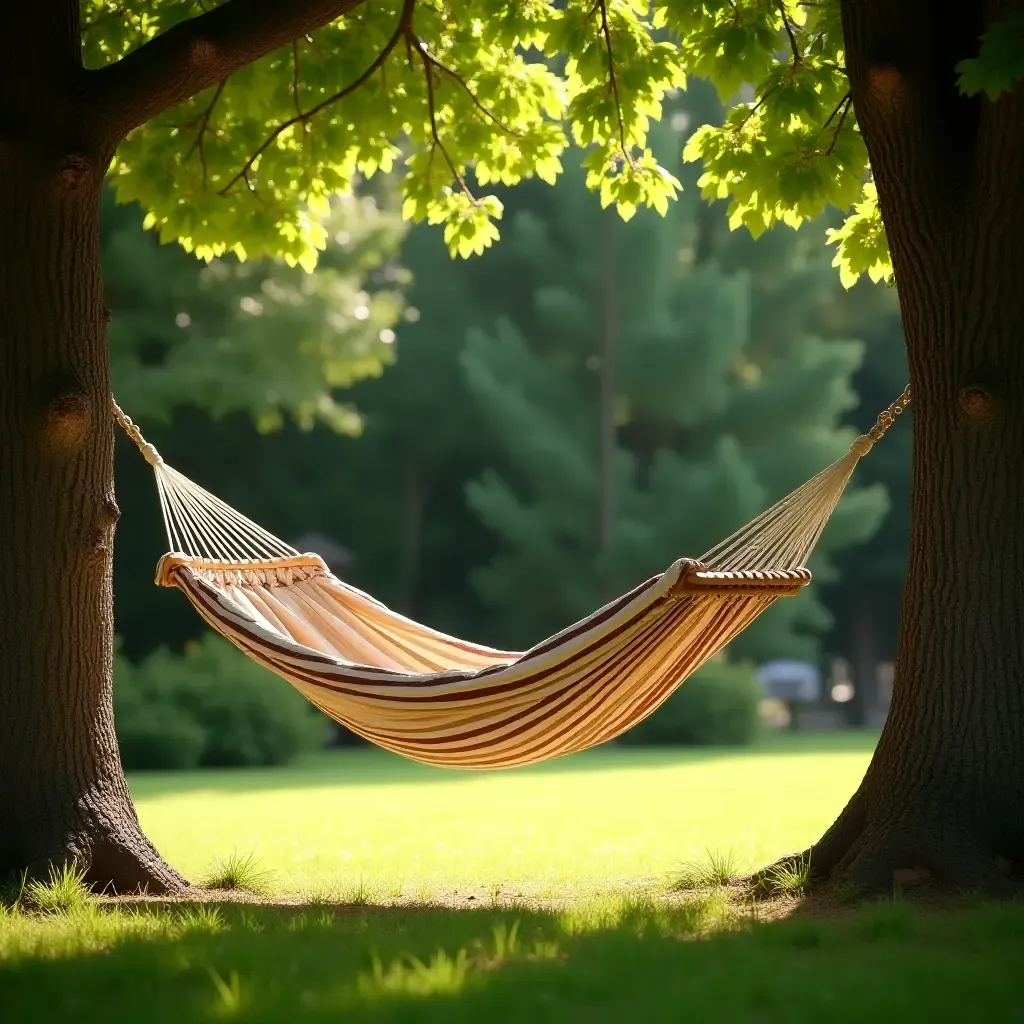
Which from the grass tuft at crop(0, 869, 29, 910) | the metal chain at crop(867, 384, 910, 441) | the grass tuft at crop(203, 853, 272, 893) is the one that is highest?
the metal chain at crop(867, 384, 910, 441)

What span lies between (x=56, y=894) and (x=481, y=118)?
2874 mm

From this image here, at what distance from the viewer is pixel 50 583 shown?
347 centimetres

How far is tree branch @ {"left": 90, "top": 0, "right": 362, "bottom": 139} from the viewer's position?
3.53 meters

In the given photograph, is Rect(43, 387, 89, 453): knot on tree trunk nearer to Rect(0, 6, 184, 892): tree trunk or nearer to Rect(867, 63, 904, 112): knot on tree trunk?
Rect(0, 6, 184, 892): tree trunk

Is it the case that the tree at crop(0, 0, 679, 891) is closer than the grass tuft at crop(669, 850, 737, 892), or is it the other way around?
the tree at crop(0, 0, 679, 891)

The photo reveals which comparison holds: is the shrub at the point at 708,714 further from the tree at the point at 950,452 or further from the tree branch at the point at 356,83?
the tree at the point at 950,452

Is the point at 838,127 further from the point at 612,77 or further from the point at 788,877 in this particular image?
the point at 788,877

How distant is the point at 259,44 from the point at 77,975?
7.13 feet

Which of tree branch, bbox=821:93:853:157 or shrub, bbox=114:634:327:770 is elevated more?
tree branch, bbox=821:93:853:157

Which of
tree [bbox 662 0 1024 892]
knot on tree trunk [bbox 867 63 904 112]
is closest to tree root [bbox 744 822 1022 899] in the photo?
tree [bbox 662 0 1024 892]

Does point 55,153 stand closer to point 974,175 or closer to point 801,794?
point 974,175

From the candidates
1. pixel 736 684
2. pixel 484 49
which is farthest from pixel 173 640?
pixel 484 49

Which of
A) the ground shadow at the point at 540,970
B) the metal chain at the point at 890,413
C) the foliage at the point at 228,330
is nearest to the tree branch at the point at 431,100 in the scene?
the metal chain at the point at 890,413

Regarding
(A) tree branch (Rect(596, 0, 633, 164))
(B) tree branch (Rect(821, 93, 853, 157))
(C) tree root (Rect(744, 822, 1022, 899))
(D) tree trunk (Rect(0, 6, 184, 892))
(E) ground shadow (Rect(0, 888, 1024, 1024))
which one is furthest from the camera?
(A) tree branch (Rect(596, 0, 633, 164))
